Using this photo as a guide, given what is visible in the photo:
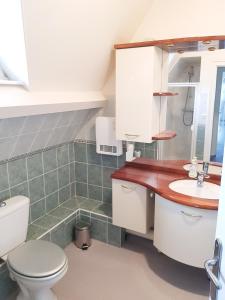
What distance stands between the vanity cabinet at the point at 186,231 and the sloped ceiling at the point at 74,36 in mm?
1216

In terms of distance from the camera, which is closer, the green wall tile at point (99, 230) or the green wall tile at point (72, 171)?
the green wall tile at point (99, 230)

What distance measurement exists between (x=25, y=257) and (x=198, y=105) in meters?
1.80

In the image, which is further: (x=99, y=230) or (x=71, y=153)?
(x=71, y=153)

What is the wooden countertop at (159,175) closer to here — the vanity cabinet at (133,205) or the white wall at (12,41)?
the vanity cabinet at (133,205)

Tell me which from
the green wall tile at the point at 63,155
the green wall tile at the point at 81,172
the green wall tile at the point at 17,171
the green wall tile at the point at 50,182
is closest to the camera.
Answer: the green wall tile at the point at 17,171

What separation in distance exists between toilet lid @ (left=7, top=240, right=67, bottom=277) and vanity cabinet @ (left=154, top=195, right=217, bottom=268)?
32.0 inches

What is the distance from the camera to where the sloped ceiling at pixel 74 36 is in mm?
1418

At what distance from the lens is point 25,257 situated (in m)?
1.79

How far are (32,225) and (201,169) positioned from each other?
1681 mm

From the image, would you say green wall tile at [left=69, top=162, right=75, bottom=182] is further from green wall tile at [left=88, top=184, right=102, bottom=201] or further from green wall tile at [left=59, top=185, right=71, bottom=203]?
green wall tile at [left=88, top=184, right=102, bottom=201]

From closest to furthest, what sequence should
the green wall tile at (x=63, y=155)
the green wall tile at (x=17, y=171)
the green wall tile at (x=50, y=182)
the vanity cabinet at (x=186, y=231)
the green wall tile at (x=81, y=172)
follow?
the vanity cabinet at (x=186, y=231)
the green wall tile at (x=17, y=171)
the green wall tile at (x=50, y=182)
the green wall tile at (x=63, y=155)
the green wall tile at (x=81, y=172)

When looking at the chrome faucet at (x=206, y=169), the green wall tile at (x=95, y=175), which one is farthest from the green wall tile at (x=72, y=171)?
the chrome faucet at (x=206, y=169)

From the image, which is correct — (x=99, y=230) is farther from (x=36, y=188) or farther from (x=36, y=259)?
(x=36, y=259)

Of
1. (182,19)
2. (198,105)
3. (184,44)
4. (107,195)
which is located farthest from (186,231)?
(182,19)
